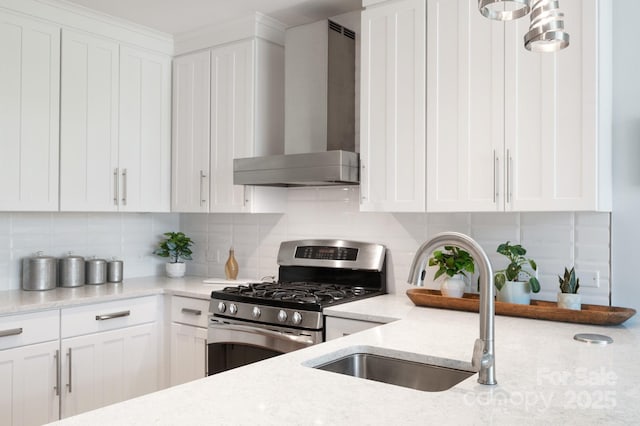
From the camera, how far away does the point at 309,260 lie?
3.42 metres

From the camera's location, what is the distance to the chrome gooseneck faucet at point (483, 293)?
1.42m

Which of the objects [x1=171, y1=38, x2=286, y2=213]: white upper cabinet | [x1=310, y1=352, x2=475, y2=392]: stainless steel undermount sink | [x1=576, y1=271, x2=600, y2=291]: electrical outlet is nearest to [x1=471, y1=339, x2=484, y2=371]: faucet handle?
[x1=310, y1=352, x2=475, y2=392]: stainless steel undermount sink

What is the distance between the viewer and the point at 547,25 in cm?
127

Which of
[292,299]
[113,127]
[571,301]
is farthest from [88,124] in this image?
[571,301]

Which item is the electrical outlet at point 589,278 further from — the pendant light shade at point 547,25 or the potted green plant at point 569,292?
the pendant light shade at point 547,25

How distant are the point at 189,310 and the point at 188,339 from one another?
19 cm

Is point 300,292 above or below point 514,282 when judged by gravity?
below

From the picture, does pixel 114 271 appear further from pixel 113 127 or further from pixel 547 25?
pixel 547 25

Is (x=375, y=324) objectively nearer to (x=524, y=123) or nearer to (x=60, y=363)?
(x=524, y=123)

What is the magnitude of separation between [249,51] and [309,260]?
137cm

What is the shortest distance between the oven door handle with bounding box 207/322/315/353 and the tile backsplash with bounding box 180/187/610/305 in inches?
30.5

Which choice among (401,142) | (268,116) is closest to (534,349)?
(401,142)

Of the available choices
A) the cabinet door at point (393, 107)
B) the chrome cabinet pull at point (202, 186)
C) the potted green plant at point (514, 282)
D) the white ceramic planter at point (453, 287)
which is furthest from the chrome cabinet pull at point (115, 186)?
the potted green plant at point (514, 282)

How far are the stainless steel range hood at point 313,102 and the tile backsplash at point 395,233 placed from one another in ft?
1.14
